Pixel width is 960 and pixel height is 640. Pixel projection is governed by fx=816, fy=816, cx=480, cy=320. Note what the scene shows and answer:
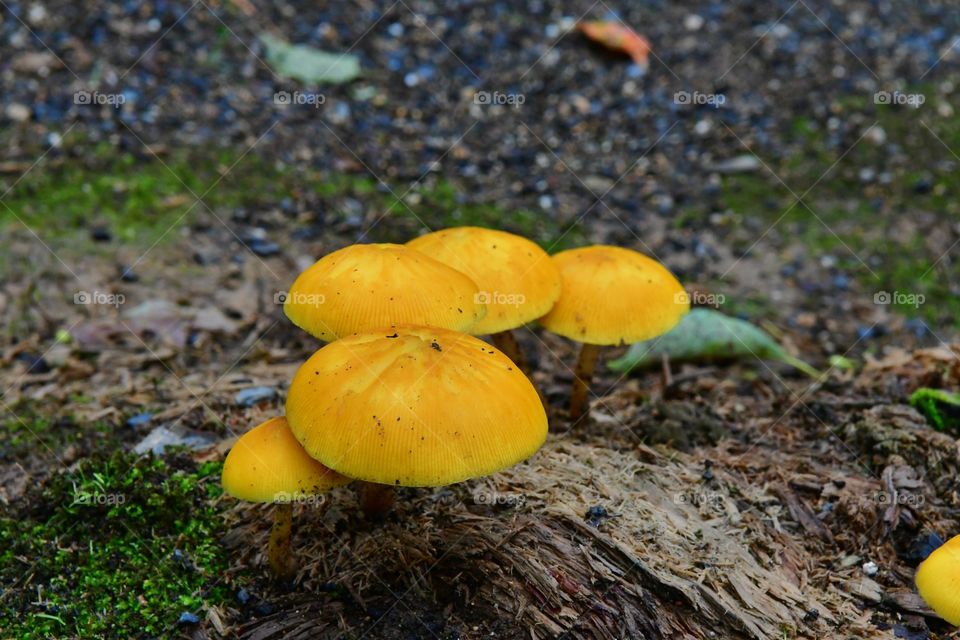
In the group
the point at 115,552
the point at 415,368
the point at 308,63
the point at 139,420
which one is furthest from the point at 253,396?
the point at 308,63

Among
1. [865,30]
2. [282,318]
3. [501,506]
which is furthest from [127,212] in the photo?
[865,30]

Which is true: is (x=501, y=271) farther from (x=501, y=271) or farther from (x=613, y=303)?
(x=613, y=303)

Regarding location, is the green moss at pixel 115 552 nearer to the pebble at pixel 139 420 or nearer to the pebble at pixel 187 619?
the pebble at pixel 187 619

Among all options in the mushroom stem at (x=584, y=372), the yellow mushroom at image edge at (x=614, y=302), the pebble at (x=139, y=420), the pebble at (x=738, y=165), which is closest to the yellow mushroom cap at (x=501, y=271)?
the yellow mushroom at image edge at (x=614, y=302)

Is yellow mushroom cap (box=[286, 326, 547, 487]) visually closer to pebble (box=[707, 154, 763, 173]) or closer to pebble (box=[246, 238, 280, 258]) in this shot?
pebble (box=[246, 238, 280, 258])

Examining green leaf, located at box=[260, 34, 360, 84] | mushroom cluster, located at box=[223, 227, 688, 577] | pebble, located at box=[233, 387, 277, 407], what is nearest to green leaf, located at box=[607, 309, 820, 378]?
mushroom cluster, located at box=[223, 227, 688, 577]

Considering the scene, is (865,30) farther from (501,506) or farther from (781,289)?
(501,506)

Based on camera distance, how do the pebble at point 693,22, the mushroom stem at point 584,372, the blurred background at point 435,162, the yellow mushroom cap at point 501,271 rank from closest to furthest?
the yellow mushroom cap at point 501,271 < the mushroom stem at point 584,372 < the blurred background at point 435,162 < the pebble at point 693,22
